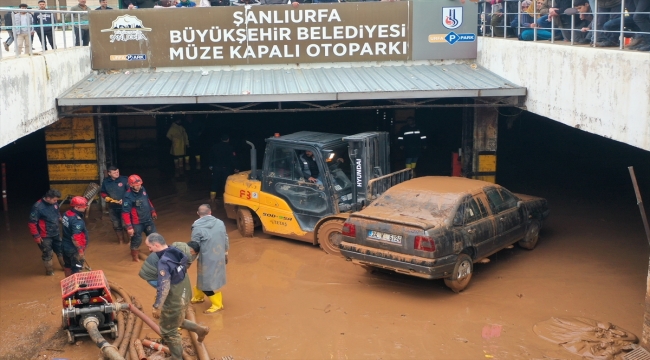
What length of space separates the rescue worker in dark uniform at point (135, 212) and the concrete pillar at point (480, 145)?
6556mm

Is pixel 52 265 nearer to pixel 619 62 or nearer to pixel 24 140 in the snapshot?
pixel 619 62

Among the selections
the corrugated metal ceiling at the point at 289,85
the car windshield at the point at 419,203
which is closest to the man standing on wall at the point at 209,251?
the car windshield at the point at 419,203

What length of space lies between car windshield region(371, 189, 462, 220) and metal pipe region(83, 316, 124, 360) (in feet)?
14.5

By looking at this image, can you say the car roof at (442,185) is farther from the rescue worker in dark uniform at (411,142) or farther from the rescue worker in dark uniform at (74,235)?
the rescue worker in dark uniform at (74,235)

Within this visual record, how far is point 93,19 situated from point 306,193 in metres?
5.94

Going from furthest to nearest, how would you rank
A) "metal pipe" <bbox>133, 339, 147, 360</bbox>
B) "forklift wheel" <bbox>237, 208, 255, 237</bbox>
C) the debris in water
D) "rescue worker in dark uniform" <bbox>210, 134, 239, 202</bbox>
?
1. "rescue worker in dark uniform" <bbox>210, 134, 239, 202</bbox>
2. "forklift wheel" <bbox>237, 208, 255, 237</bbox>
3. the debris in water
4. "metal pipe" <bbox>133, 339, 147, 360</bbox>

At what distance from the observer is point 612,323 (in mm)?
8758

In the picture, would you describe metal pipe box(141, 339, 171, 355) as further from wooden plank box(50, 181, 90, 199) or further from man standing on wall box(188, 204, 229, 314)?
wooden plank box(50, 181, 90, 199)

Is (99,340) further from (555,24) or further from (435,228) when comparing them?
(555,24)

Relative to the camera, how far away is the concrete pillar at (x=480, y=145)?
46.3 ft

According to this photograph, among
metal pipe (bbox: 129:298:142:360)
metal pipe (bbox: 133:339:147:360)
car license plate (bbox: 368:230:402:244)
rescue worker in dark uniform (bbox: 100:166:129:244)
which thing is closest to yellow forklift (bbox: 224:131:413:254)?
car license plate (bbox: 368:230:402:244)

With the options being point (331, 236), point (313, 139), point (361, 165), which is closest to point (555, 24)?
point (361, 165)

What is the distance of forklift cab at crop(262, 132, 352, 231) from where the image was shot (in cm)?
1162

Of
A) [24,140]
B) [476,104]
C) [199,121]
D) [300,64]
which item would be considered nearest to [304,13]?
[300,64]
